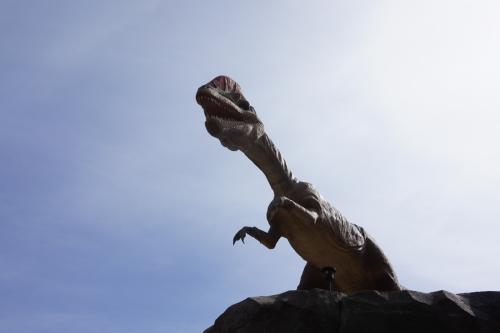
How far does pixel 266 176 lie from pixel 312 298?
94.7 inches

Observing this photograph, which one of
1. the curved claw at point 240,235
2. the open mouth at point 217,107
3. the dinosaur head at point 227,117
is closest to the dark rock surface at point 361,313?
the curved claw at point 240,235

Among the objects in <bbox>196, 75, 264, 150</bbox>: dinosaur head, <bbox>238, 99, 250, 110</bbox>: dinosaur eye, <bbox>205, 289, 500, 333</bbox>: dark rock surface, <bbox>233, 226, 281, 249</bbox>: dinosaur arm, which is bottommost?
<bbox>205, 289, 500, 333</bbox>: dark rock surface

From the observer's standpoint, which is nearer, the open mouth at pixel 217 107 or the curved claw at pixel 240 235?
the curved claw at pixel 240 235

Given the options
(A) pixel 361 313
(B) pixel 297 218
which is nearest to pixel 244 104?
(B) pixel 297 218

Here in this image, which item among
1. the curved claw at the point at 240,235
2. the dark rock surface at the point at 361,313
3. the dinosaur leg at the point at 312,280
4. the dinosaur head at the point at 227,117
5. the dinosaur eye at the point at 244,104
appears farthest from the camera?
the dinosaur eye at the point at 244,104

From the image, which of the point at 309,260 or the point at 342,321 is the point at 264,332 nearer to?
the point at 342,321

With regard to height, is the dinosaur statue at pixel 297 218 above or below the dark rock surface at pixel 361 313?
above

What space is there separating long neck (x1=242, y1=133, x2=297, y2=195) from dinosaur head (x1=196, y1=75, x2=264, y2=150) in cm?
10

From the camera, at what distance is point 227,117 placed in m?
7.52

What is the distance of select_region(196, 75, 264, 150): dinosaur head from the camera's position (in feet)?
24.2

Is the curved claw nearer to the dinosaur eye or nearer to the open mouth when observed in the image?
A: the open mouth

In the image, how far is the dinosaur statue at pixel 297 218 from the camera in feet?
22.1

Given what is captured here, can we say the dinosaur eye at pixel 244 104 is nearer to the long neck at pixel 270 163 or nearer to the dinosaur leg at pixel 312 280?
the long neck at pixel 270 163

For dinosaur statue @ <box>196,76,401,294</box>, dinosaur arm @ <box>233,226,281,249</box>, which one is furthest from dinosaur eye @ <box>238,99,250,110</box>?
dinosaur arm @ <box>233,226,281,249</box>
